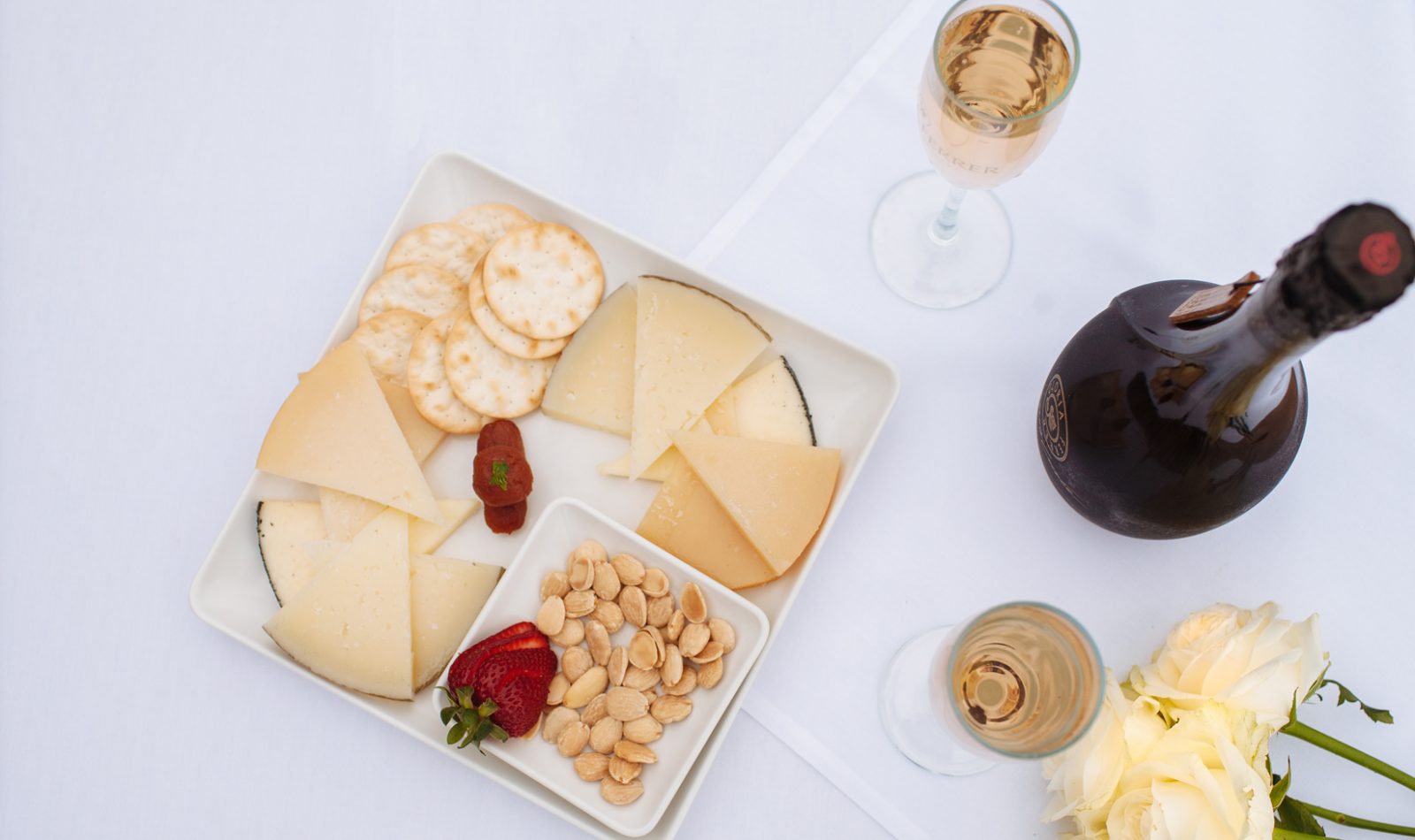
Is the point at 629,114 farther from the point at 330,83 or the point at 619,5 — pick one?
the point at 330,83

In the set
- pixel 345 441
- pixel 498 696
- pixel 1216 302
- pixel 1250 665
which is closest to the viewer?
pixel 1216 302

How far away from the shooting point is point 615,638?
0.97m

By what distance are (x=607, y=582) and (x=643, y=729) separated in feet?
0.49

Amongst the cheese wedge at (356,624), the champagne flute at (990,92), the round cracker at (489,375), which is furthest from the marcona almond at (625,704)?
the champagne flute at (990,92)

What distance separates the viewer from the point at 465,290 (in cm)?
105

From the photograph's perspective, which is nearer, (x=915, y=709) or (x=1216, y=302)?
(x=1216, y=302)

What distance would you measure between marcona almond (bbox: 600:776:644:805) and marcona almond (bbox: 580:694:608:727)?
60mm

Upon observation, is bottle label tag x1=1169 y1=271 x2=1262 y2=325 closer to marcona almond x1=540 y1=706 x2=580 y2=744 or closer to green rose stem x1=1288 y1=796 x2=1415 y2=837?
green rose stem x1=1288 y1=796 x2=1415 y2=837

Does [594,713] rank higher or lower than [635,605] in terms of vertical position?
lower

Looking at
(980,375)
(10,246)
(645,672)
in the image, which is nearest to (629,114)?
(980,375)

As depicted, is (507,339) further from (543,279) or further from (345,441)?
(345,441)

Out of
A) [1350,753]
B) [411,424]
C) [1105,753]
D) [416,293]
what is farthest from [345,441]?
[1350,753]

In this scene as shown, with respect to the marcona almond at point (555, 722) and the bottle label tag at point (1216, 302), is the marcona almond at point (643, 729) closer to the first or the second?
the marcona almond at point (555, 722)

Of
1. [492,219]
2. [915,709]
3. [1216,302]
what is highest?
[1216,302]
